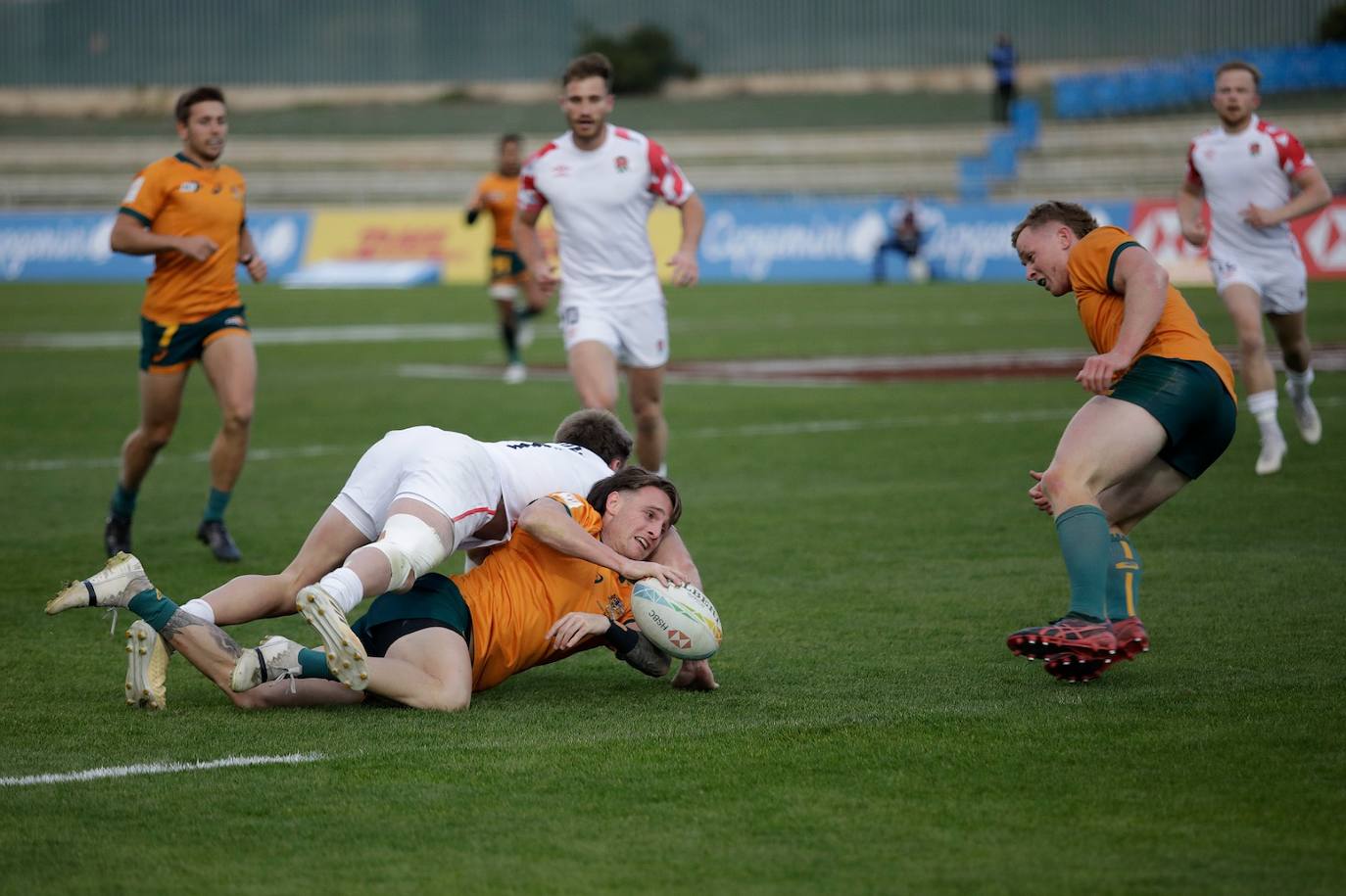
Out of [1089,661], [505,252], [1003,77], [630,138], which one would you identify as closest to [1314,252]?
[505,252]

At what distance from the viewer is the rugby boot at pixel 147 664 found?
5898 mm

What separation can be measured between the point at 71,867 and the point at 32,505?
7.41 metres

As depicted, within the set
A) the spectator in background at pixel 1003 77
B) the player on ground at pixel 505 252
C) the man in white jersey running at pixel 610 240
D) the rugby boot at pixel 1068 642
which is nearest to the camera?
the rugby boot at pixel 1068 642

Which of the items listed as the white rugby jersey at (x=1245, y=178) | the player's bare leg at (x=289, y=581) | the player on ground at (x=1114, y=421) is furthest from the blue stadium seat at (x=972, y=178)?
the player's bare leg at (x=289, y=581)

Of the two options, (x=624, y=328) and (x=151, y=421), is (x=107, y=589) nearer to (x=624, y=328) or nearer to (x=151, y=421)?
(x=151, y=421)

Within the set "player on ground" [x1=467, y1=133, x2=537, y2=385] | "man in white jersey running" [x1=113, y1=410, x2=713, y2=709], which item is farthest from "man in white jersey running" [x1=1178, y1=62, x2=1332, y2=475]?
"player on ground" [x1=467, y1=133, x2=537, y2=385]

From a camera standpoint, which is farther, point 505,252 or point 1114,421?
point 505,252

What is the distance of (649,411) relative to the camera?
1039 cm

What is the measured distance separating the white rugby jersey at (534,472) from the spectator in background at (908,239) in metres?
30.1

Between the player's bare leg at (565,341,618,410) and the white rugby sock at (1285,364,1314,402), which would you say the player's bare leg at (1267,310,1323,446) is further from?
the player's bare leg at (565,341,618,410)

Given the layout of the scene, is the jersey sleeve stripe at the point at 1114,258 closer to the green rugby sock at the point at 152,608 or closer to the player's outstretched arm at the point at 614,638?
the player's outstretched arm at the point at 614,638

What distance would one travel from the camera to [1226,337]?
71.8 ft

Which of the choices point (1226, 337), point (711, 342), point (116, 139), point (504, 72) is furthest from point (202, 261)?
point (504, 72)

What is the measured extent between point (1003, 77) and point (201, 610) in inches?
1787
